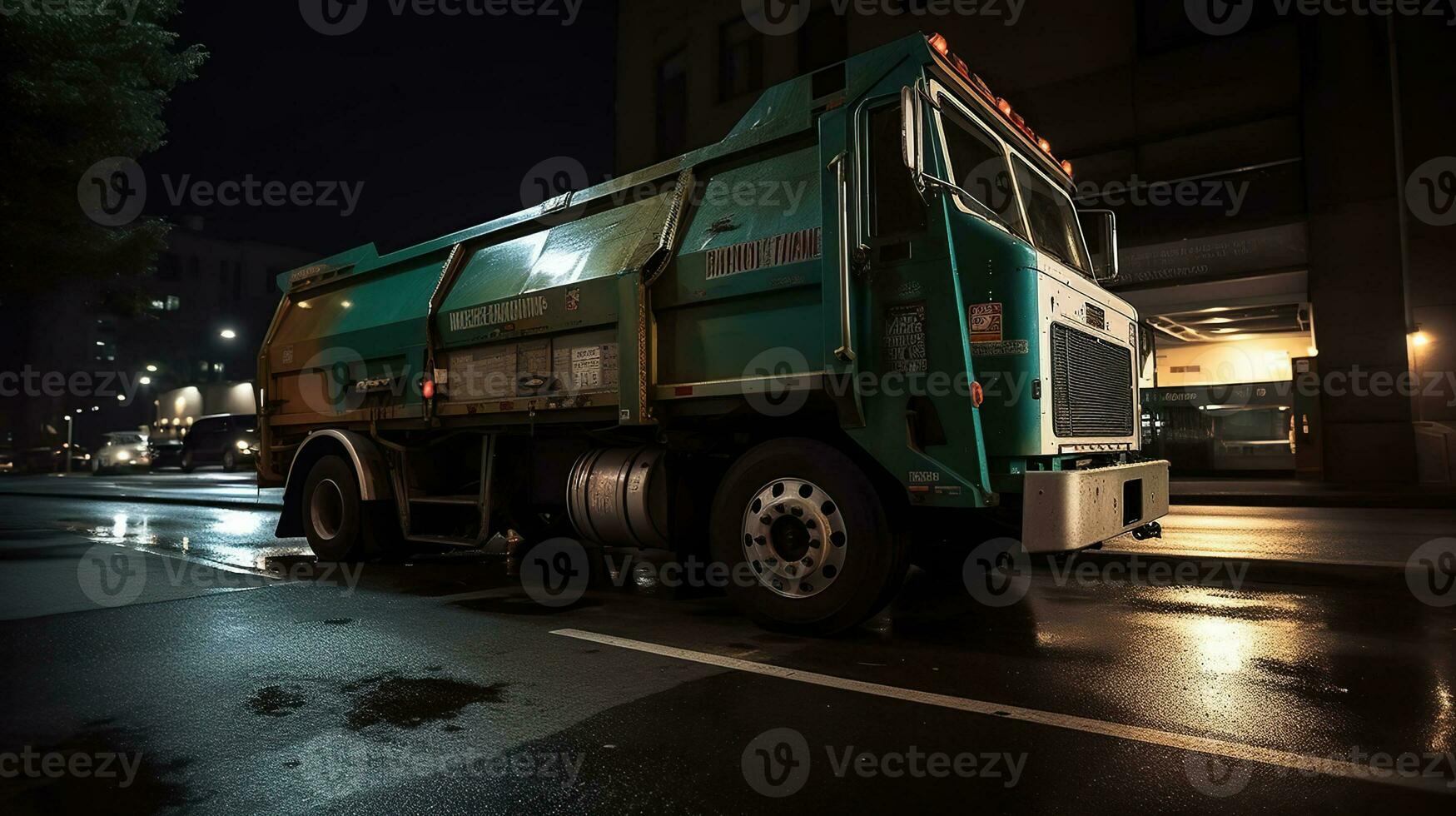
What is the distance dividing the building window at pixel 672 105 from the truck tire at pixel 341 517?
57.5 feet

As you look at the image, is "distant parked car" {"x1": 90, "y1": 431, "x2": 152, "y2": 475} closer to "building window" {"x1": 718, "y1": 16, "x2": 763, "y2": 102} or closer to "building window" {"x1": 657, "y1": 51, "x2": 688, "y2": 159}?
"building window" {"x1": 657, "y1": 51, "x2": 688, "y2": 159}

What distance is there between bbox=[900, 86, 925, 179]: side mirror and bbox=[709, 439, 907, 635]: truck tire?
1.63 m

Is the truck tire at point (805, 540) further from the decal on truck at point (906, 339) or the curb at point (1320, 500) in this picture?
the curb at point (1320, 500)

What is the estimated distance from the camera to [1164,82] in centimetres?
1697

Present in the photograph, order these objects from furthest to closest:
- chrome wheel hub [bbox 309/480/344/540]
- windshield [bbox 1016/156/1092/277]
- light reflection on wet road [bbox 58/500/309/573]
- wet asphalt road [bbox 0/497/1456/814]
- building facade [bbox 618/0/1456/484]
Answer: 1. building facade [bbox 618/0/1456/484]
2. light reflection on wet road [bbox 58/500/309/573]
3. chrome wheel hub [bbox 309/480/344/540]
4. windshield [bbox 1016/156/1092/277]
5. wet asphalt road [bbox 0/497/1456/814]

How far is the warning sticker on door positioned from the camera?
4691 mm

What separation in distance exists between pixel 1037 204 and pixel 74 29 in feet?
53.4

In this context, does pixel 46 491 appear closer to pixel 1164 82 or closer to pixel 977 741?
pixel 977 741

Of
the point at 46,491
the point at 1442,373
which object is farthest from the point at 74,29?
the point at 1442,373

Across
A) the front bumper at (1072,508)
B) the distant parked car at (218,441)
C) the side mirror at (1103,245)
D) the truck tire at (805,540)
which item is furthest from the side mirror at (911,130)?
the distant parked car at (218,441)

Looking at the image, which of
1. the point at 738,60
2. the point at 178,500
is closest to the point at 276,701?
the point at 178,500

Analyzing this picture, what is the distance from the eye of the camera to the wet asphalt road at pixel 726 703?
2971 mm

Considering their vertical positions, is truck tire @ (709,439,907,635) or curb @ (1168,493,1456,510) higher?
truck tire @ (709,439,907,635)

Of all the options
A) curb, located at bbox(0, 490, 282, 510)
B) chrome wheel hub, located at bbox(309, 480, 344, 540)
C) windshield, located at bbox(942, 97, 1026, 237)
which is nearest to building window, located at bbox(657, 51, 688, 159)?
curb, located at bbox(0, 490, 282, 510)
